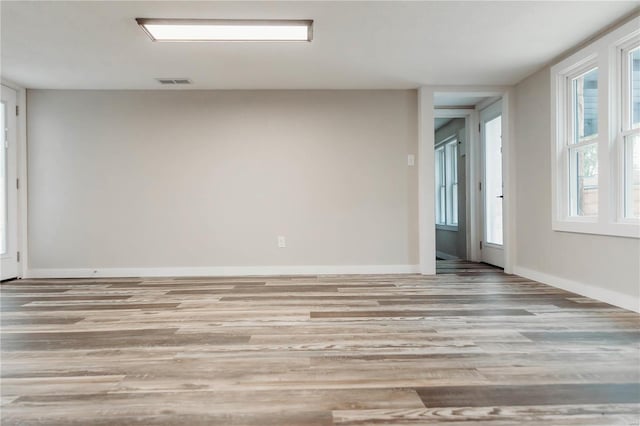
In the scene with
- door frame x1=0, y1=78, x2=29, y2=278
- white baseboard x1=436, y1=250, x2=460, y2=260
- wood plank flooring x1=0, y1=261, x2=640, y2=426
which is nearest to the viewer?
wood plank flooring x1=0, y1=261, x2=640, y2=426

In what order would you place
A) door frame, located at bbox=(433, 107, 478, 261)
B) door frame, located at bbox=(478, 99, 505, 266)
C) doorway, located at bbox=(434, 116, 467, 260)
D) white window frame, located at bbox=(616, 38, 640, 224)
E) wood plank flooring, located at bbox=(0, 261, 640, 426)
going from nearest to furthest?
wood plank flooring, located at bbox=(0, 261, 640, 426) < white window frame, located at bbox=(616, 38, 640, 224) < door frame, located at bbox=(478, 99, 505, 266) < door frame, located at bbox=(433, 107, 478, 261) < doorway, located at bbox=(434, 116, 467, 260)

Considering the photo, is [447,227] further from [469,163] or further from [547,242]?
[547,242]

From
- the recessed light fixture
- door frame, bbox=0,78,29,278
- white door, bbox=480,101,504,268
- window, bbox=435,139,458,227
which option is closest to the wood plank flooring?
door frame, bbox=0,78,29,278

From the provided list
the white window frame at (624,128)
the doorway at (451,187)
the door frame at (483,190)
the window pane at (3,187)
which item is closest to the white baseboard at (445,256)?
the doorway at (451,187)

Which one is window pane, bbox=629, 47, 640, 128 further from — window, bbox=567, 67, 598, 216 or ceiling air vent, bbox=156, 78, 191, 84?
ceiling air vent, bbox=156, 78, 191, 84

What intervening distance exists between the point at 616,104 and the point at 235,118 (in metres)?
3.83

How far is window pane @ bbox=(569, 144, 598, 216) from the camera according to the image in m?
3.41

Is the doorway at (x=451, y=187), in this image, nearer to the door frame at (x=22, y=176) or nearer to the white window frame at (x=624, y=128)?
the white window frame at (x=624, y=128)

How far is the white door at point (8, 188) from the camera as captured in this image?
4328 mm

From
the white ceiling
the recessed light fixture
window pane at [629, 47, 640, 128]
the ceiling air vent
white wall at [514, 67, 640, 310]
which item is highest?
the ceiling air vent

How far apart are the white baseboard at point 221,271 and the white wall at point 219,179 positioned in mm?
36

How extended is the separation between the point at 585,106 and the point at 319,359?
3491 millimetres

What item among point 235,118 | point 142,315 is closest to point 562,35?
point 235,118

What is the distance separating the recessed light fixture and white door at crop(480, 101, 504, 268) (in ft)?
11.0
